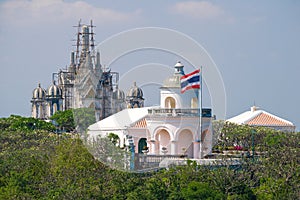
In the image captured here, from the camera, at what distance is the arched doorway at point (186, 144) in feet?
250

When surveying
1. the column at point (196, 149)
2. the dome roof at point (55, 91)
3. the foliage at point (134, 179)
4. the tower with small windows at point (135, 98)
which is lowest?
the foliage at point (134, 179)

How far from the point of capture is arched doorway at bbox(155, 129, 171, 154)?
76438 millimetres

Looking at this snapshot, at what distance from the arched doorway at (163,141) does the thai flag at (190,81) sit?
3743mm

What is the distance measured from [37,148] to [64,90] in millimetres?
52287

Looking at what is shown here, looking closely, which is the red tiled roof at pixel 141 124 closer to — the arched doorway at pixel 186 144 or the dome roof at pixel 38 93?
the arched doorway at pixel 186 144

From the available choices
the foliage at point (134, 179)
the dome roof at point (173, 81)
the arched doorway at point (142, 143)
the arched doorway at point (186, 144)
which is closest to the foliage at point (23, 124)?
the foliage at point (134, 179)

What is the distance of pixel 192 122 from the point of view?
75625 mm

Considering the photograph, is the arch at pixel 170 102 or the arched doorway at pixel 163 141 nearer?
the arched doorway at pixel 163 141

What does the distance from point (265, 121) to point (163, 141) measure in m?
41.8

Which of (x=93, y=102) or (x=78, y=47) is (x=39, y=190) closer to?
(x=93, y=102)

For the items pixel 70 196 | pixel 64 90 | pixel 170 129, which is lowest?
pixel 70 196

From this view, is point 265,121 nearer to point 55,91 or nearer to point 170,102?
point 55,91

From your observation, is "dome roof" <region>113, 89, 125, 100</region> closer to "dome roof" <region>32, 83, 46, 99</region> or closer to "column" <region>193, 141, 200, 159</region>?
"dome roof" <region>32, 83, 46, 99</region>

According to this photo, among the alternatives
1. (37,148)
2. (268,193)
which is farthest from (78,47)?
(268,193)
